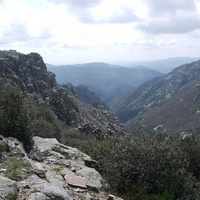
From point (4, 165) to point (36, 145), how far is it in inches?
454

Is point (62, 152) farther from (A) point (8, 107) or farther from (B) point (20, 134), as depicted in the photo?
(A) point (8, 107)

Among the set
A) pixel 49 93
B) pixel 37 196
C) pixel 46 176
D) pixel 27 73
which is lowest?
pixel 49 93

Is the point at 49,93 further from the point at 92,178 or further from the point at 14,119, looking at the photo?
the point at 92,178

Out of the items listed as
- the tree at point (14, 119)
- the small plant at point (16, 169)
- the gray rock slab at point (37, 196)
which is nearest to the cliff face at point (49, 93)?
the tree at point (14, 119)

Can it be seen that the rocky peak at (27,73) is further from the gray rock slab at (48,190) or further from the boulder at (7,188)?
the boulder at (7,188)

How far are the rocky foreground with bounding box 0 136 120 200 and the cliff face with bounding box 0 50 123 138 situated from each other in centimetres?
8662

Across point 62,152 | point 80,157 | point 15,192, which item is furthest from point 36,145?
point 15,192

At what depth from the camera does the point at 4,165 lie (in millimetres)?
18328

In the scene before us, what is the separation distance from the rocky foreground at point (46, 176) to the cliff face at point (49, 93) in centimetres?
8662

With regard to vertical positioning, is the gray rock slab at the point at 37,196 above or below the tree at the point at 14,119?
below

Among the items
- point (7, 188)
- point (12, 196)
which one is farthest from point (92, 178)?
point (12, 196)

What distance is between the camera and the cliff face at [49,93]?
398 ft

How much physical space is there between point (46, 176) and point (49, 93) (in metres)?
113

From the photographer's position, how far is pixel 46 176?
19.4 metres
